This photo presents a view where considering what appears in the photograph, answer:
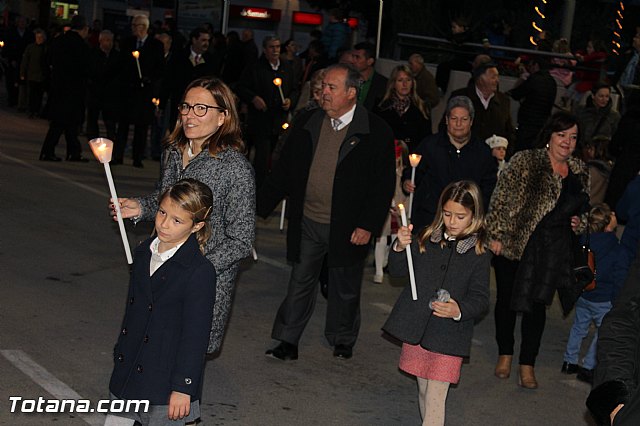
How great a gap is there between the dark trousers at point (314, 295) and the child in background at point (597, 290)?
1.67m

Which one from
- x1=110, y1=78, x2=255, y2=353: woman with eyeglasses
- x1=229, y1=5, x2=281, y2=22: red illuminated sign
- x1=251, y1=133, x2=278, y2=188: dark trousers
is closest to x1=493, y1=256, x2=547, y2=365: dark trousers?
x1=110, y1=78, x2=255, y2=353: woman with eyeglasses

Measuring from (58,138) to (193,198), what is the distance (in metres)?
13.4

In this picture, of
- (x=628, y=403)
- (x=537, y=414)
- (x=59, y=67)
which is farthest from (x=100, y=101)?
(x=628, y=403)

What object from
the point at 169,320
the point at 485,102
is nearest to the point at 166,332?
the point at 169,320

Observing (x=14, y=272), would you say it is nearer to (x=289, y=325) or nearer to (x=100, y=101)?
(x=289, y=325)

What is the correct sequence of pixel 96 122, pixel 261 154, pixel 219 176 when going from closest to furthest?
pixel 219 176 → pixel 261 154 → pixel 96 122

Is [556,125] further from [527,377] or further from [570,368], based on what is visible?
[570,368]

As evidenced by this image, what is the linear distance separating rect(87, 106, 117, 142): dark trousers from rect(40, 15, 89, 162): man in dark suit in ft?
2.11

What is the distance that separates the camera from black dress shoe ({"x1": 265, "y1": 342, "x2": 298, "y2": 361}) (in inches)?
341

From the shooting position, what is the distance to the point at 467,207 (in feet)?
22.3

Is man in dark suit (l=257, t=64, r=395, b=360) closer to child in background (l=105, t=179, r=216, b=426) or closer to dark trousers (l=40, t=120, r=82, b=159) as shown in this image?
child in background (l=105, t=179, r=216, b=426)

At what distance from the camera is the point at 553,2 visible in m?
31.0

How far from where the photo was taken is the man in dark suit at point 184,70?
1786 cm

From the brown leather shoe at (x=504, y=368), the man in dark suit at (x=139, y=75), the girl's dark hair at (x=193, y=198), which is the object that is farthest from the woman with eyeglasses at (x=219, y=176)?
the man in dark suit at (x=139, y=75)
